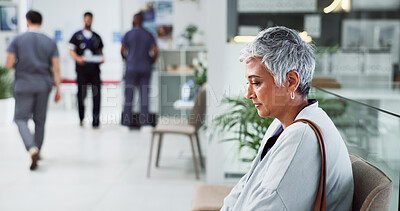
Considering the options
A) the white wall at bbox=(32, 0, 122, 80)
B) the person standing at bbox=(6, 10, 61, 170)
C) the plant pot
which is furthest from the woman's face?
the white wall at bbox=(32, 0, 122, 80)

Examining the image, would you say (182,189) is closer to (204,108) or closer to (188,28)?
(204,108)

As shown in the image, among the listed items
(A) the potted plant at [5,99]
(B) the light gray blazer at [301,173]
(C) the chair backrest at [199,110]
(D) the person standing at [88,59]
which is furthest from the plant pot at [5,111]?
(B) the light gray blazer at [301,173]

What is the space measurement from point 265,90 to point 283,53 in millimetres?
132

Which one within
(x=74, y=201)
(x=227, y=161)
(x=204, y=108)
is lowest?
(x=74, y=201)

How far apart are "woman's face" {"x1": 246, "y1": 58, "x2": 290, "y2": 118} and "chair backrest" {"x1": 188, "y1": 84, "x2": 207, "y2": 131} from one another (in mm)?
2386

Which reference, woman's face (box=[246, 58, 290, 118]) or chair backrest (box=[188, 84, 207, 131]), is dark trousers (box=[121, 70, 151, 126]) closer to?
chair backrest (box=[188, 84, 207, 131])

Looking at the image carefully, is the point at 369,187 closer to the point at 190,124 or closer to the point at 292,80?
the point at 292,80

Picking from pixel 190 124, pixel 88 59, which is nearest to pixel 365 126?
pixel 190 124

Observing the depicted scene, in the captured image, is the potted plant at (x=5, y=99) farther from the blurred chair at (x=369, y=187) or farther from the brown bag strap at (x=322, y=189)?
the brown bag strap at (x=322, y=189)

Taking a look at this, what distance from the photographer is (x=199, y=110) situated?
3926 millimetres

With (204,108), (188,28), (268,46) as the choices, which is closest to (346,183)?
(268,46)

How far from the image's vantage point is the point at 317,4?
3574 mm

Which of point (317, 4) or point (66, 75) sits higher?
point (317, 4)

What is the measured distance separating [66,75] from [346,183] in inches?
338
